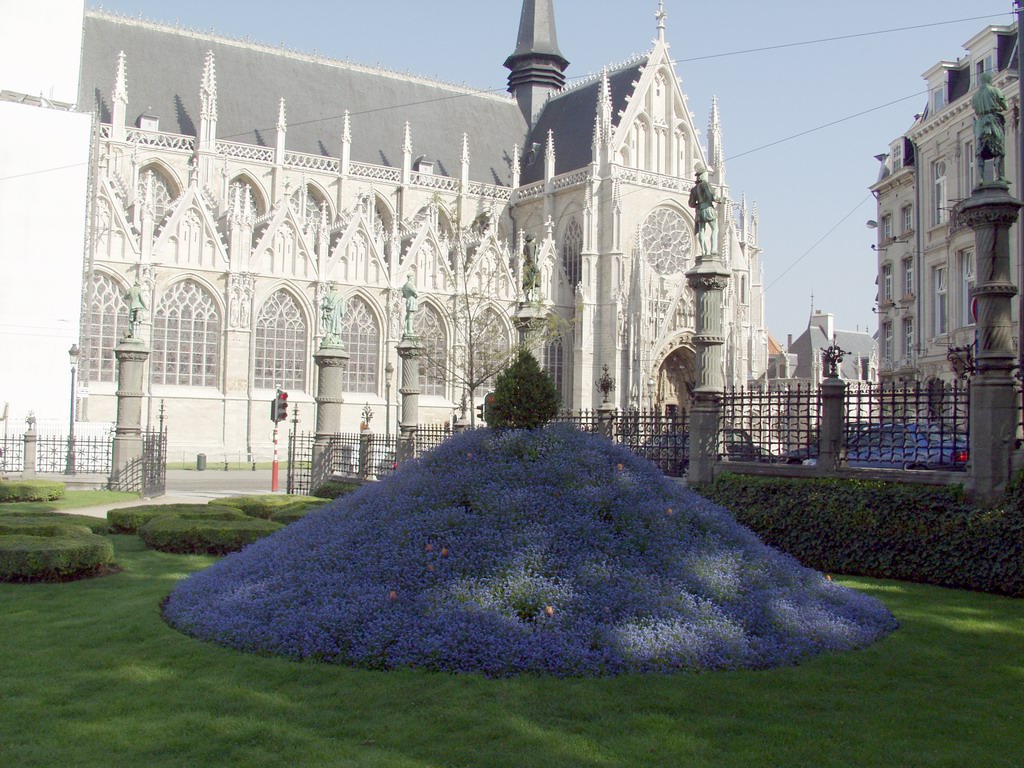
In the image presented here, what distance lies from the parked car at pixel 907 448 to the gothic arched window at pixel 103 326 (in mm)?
27772

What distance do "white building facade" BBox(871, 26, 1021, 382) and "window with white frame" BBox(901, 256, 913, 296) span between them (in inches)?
1.5

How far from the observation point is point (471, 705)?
5.48 metres

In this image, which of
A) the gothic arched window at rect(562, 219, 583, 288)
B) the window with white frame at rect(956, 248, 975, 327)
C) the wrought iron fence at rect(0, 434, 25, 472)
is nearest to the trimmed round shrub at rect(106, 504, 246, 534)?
the wrought iron fence at rect(0, 434, 25, 472)

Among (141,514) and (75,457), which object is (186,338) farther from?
(141,514)

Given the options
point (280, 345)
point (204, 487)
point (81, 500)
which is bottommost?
point (204, 487)

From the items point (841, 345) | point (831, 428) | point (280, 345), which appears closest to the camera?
point (831, 428)

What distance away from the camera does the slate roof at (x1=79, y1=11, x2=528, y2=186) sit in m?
42.4

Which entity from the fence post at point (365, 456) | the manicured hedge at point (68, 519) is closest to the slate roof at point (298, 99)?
the fence post at point (365, 456)

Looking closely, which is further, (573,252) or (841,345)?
(841,345)

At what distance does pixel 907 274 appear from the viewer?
36250 millimetres

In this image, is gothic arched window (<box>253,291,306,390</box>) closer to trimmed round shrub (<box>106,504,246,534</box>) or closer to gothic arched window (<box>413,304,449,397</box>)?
gothic arched window (<box>413,304,449,397</box>)

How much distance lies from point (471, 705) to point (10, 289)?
30244mm

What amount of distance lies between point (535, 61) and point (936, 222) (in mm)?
29540

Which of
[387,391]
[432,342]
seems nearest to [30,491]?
[387,391]
